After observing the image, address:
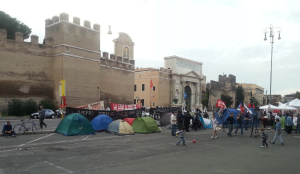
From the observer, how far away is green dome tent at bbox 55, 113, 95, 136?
53.7 feet

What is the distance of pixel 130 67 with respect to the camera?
50062mm

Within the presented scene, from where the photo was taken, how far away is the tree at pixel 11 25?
43.2m

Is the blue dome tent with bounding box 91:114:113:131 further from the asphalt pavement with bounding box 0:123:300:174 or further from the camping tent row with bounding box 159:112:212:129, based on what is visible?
the camping tent row with bounding box 159:112:212:129

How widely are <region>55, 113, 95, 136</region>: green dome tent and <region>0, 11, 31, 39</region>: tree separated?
1255 inches

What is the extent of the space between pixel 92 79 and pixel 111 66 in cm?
658

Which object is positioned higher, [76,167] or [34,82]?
[34,82]

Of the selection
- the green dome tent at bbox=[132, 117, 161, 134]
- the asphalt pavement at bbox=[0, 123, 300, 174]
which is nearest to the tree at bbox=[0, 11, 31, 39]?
the green dome tent at bbox=[132, 117, 161, 134]

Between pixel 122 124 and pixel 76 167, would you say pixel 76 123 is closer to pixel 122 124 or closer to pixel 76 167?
pixel 122 124

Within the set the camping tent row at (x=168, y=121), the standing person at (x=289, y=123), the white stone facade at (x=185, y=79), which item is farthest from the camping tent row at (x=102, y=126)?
the white stone facade at (x=185, y=79)

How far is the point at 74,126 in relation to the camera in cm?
1659

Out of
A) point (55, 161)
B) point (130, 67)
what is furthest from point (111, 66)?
point (55, 161)

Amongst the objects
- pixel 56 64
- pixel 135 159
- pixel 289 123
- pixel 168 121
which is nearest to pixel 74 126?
pixel 135 159

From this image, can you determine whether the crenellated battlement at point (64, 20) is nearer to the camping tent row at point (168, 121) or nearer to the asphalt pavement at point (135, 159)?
the camping tent row at point (168, 121)

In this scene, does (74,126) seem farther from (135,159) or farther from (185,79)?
(185,79)
